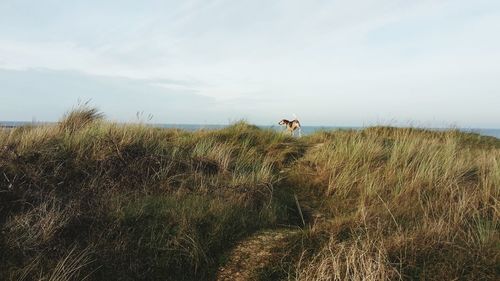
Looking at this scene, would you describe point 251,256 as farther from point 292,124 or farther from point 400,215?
point 292,124

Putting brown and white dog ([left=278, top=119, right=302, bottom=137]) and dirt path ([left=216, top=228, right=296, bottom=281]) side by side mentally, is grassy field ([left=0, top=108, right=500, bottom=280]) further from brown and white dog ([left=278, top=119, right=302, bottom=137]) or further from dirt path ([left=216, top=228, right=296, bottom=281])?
brown and white dog ([left=278, top=119, right=302, bottom=137])

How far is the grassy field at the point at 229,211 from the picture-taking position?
4047 millimetres

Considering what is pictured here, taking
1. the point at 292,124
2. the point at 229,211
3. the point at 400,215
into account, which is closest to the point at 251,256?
the point at 229,211

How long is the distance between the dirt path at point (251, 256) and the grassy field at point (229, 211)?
0.12 feet

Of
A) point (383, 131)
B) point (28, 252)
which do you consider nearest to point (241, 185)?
point (28, 252)

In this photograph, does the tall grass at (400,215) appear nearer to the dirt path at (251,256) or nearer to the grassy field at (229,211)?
the grassy field at (229,211)

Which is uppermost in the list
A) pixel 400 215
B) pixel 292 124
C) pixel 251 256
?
pixel 292 124

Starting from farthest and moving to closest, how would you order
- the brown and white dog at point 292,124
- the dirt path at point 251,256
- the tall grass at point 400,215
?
the brown and white dog at point 292,124 → the dirt path at point 251,256 → the tall grass at point 400,215

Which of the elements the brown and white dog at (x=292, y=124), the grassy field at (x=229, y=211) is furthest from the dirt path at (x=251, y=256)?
the brown and white dog at (x=292, y=124)

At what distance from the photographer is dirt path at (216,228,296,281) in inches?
165

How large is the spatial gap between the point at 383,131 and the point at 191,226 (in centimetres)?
869

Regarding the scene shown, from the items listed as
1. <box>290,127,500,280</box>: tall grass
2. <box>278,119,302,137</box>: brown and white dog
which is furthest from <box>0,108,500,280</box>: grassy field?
<box>278,119,302,137</box>: brown and white dog

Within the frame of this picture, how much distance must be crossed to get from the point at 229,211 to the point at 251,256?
78 centimetres

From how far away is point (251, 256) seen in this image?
14.5ft
